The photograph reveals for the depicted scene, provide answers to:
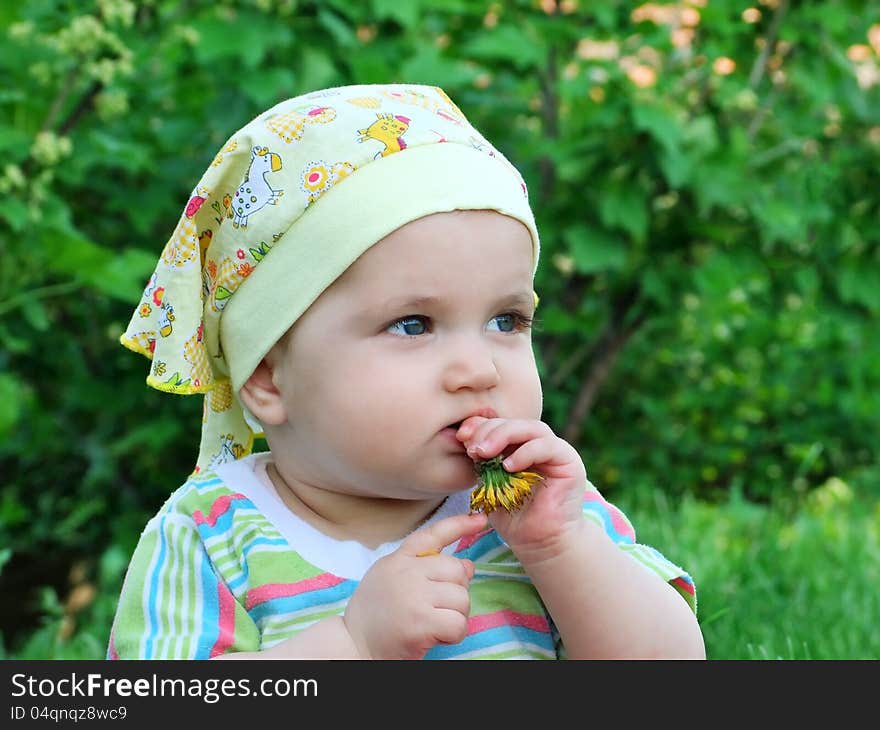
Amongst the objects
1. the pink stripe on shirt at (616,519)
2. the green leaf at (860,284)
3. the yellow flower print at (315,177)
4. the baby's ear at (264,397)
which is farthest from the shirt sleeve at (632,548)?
the green leaf at (860,284)

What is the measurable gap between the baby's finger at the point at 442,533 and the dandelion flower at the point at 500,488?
0.03m

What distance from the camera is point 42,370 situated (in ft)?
14.2

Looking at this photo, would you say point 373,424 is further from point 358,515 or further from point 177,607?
point 177,607

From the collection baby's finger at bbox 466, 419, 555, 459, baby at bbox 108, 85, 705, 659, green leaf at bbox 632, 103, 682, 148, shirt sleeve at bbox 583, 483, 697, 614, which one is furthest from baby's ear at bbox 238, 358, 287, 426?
green leaf at bbox 632, 103, 682, 148

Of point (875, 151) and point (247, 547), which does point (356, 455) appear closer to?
point (247, 547)

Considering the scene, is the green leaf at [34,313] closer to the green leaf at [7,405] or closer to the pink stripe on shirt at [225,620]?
the green leaf at [7,405]

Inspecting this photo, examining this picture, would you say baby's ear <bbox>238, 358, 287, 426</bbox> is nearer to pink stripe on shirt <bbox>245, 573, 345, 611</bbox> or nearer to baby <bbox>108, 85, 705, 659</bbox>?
baby <bbox>108, 85, 705, 659</bbox>

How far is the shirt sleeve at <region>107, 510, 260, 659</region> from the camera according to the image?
175 cm

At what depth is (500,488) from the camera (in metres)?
1.66

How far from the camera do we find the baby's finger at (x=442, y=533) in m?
1.70

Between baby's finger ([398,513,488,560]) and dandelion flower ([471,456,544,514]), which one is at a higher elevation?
dandelion flower ([471,456,544,514])

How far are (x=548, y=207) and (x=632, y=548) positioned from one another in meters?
2.29

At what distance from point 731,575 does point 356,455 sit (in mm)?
1917
